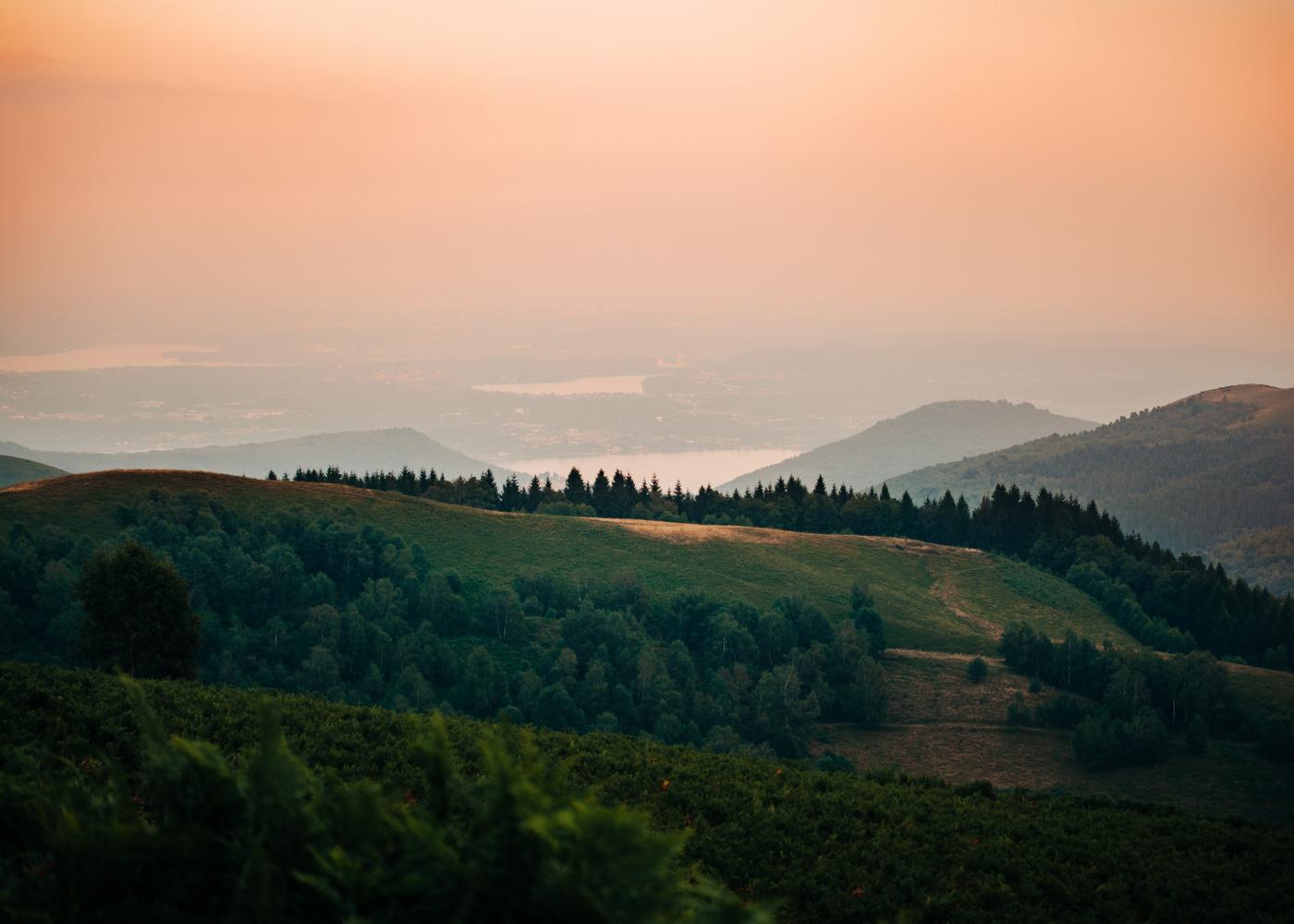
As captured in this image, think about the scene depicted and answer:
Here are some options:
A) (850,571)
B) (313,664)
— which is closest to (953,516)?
(850,571)

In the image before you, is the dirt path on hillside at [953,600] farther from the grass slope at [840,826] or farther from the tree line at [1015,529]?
the grass slope at [840,826]

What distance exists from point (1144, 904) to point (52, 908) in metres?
28.9

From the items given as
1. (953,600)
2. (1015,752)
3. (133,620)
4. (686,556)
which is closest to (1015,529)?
(953,600)

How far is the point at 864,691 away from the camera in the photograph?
10256 centimetres

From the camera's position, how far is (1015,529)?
17900 centimetres

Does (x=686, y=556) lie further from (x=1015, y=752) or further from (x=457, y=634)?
(x=1015, y=752)

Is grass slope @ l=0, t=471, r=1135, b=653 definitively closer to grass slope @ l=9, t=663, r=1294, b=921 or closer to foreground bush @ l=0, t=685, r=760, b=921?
grass slope @ l=9, t=663, r=1294, b=921

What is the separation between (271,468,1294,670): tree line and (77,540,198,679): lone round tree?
92.3 metres

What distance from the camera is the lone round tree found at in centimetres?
6462

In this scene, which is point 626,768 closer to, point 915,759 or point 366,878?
point 366,878

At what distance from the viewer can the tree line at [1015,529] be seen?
152 metres

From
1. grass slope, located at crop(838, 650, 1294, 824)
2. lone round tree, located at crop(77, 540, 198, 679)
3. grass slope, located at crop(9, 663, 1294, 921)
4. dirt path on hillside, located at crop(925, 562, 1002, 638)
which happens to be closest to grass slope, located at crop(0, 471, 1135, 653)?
dirt path on hillside, located at crop(925, 562, 1002, 638)

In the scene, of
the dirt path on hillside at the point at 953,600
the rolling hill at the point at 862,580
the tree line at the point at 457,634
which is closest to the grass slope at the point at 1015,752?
the rolling hill at the point at 862,580

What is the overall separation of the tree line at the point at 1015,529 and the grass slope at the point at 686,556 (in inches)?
606
